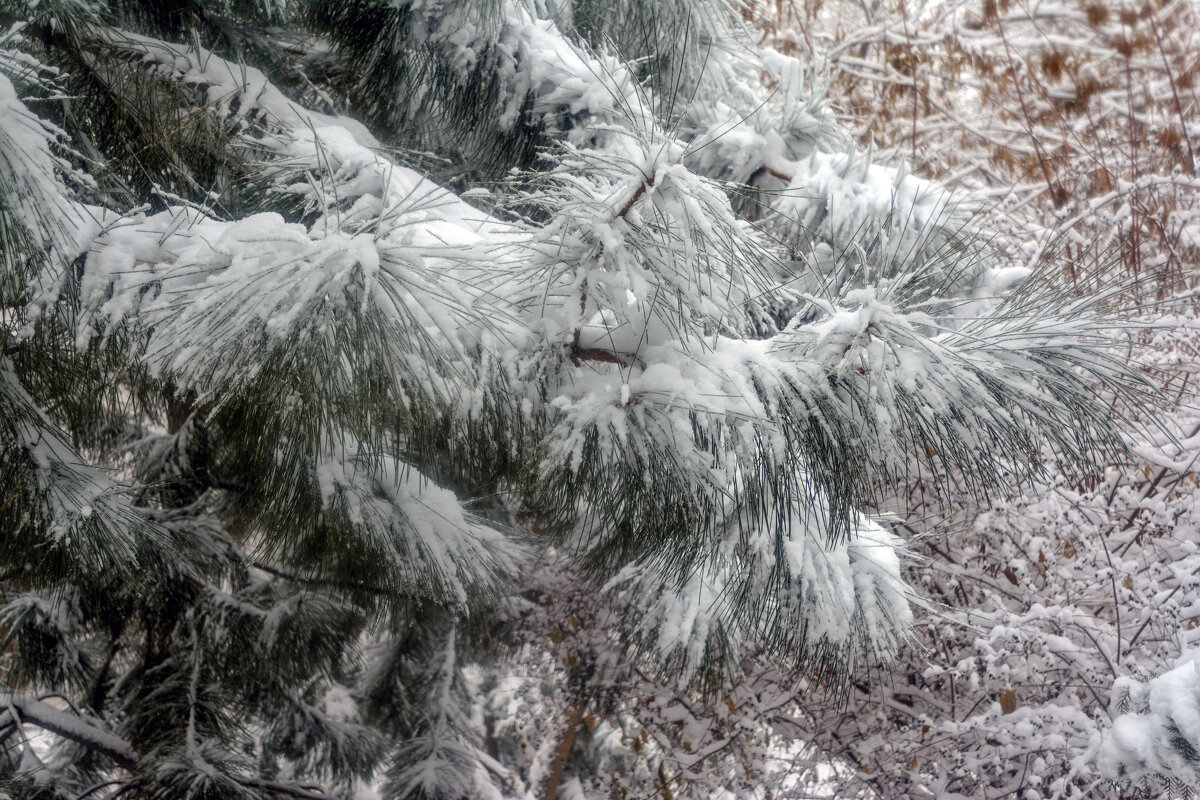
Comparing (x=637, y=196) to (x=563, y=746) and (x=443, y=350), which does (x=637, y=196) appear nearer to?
(x=443, y=350)

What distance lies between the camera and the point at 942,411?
784mm

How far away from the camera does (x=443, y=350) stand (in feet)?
2.48

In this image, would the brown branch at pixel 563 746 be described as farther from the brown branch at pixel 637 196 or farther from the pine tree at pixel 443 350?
the brown branch at pixel 637 196

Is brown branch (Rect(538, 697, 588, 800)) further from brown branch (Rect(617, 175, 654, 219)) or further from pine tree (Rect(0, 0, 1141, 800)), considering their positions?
brown branch (Rect(617, 175, 654, 219))

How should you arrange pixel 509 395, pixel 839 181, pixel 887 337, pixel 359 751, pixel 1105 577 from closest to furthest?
pixel 887 337, pixel 509 395, pixel 839 181, pixel 1105 577, pixel 359 751

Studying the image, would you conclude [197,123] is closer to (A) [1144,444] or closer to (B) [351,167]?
(B) [351,167]

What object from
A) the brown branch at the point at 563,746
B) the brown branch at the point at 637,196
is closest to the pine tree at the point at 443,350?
the brown branch at the point at 637,196

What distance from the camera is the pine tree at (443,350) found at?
754 mm

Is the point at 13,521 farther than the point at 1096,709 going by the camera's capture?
No

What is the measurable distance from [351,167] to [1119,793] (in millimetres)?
2164

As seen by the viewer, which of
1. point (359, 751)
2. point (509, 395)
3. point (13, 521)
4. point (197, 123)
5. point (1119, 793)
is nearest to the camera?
point (509, 395)

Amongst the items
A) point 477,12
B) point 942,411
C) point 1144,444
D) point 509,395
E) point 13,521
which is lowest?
point 13,521

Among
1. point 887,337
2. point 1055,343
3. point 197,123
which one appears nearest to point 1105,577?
point 1055,343

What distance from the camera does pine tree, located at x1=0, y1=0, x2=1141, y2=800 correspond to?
754 millimetres
